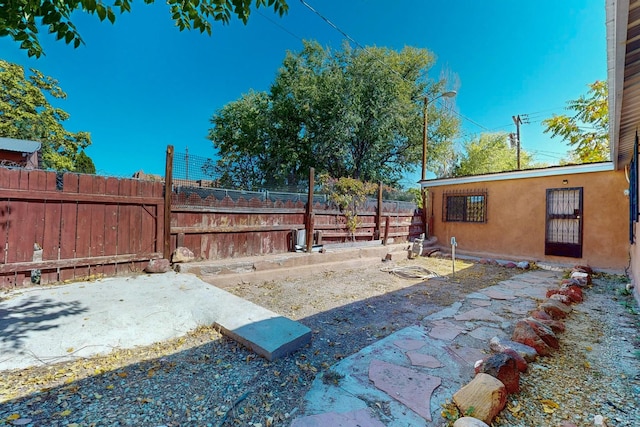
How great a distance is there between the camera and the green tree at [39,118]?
41.5 feet

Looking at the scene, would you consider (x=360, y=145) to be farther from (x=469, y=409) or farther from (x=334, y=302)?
(x=469, y=409)

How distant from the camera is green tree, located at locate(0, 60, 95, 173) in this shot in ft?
41.5

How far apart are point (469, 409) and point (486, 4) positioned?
11.0m

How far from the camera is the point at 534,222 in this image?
7.17 m

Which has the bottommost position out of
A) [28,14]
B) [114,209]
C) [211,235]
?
[211,235]

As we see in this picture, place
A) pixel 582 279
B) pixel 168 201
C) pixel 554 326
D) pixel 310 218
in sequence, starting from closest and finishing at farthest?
pixel 554 326, pixel 168 201, pixel 582 279, pixel 310 218

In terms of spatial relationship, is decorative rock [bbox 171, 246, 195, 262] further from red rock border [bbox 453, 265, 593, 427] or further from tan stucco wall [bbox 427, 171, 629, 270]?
tan stucco wall [bbox 427, 171, 629, 270]

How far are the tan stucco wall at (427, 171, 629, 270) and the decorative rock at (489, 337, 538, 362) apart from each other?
5913 mm

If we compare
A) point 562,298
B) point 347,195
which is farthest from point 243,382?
point 347,195

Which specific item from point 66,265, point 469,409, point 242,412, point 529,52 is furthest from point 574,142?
point 66,265

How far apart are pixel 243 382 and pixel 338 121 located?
10.6 metres

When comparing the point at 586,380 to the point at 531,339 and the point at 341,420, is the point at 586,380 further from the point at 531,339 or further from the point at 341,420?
the point at 341,420

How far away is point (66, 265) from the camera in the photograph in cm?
364

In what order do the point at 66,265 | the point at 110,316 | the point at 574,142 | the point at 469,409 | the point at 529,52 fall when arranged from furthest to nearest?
1. the point at 574,142
2. the point at 529,52
3. the point at 66,265
4. the point at 110,316
5. the point at 469,409
